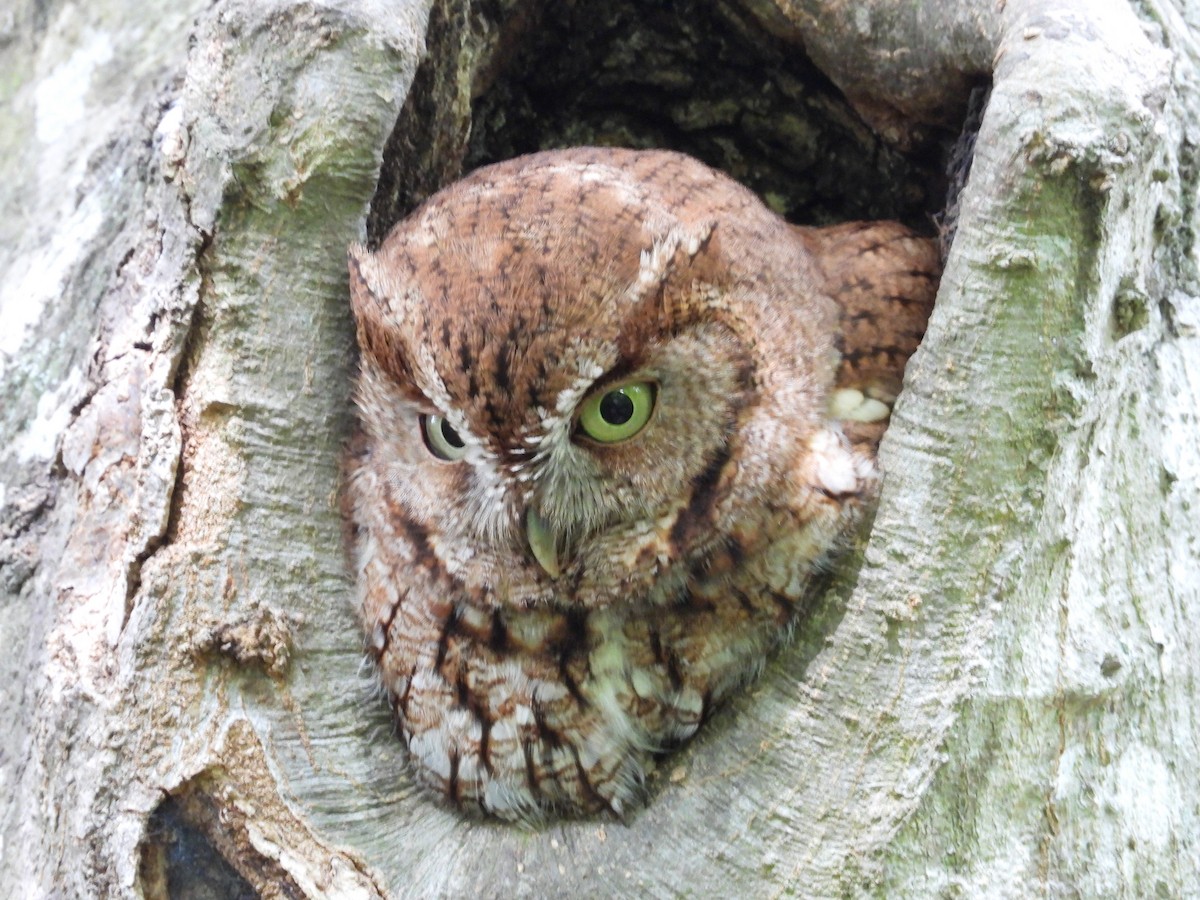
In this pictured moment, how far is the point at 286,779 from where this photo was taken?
1648 millimetres

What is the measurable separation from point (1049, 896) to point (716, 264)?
1.02 metres

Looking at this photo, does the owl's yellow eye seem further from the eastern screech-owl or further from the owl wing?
the owl wing

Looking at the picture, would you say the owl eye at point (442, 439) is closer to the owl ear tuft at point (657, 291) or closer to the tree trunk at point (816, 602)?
the tree trunk at point (816, 602)

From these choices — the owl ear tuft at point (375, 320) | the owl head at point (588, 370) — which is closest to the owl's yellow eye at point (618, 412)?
the owl head at point (588, 370)

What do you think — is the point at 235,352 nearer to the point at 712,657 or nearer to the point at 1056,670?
the point at 712,657

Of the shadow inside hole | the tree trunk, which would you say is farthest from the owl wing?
the shadow inside hole

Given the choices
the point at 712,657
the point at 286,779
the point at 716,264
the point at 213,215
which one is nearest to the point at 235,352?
the point at 213,215

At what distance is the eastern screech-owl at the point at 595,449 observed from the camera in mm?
1560

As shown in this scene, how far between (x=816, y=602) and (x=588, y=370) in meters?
0.50

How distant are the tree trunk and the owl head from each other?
0.18m

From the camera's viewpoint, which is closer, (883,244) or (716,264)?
(716,264)

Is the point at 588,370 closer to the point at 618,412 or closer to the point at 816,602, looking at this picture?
the point at 618,412

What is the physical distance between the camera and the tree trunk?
61.4 inches

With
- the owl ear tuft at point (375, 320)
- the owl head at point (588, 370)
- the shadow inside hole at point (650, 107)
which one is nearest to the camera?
the owl head at point (588, 370)
